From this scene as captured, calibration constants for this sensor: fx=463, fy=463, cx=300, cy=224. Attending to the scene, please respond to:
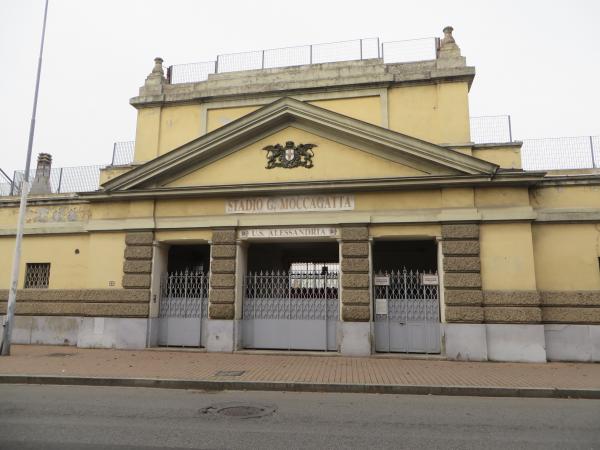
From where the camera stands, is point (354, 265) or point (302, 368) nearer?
point (302, 368)

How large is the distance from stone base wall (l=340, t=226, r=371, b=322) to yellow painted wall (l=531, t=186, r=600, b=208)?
5132 millimetres

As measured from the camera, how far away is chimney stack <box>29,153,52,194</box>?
19.3m

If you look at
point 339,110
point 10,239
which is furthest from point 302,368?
point 10,239

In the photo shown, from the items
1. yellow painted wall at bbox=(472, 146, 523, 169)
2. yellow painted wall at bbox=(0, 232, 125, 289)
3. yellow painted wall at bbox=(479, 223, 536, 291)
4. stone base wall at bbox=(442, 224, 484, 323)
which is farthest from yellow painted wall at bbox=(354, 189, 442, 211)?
yellow painted wall at bbox=(0, 232, 125, 289)

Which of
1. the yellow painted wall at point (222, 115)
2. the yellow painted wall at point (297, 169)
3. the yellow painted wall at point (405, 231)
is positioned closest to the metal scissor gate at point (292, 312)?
the yellow painted wall at point (405, 231)

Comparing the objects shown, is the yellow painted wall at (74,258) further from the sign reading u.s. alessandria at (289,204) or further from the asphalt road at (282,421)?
the asphalt road at (282,421)

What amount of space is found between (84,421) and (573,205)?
44.2 ft

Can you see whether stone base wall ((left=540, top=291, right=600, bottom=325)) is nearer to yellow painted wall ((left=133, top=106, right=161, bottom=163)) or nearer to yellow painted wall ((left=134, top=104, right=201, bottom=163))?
yellow painted wall ((left=134, top=104, right=201, bottom=163))

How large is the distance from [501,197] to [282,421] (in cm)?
971

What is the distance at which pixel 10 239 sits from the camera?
17.1 meters

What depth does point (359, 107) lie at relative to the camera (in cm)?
1614

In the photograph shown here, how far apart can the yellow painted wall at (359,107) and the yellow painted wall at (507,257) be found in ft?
17.3

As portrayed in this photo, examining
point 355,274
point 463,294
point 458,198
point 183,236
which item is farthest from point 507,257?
point 183,236

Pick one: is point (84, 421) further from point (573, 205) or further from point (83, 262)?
point (573, 205)
